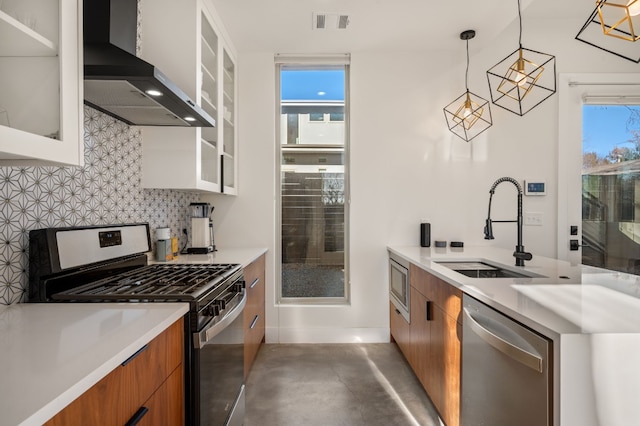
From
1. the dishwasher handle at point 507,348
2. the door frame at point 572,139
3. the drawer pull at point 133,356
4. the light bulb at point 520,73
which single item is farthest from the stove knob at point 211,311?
the door frame at point 572,139

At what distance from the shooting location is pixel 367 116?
301cm

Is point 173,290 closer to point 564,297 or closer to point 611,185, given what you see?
point 564,297

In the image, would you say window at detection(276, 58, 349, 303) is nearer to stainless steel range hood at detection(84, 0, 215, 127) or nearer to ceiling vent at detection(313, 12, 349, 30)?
ceiling vent at detection(313, 12, 349, 30)

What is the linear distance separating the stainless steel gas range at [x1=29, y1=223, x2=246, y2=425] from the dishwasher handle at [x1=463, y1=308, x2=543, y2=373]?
1.05 m

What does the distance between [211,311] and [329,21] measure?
2.26m

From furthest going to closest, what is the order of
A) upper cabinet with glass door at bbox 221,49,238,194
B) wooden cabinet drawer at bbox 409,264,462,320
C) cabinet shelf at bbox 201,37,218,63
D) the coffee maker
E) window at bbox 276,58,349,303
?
window at bbox 276,58,349,303, upper cabinet with glass door at bbox 221,49,238,194, the coffee maker, cabinet shelf at bbox 201,37,218,63, wooden cabinet drawer at bbox 409,264,462,320

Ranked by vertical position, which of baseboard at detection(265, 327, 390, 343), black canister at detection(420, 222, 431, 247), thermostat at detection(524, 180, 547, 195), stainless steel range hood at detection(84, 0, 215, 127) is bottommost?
baseboard at detection(265, 327, 390, 343)

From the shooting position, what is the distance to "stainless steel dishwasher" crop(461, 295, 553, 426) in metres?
0.95

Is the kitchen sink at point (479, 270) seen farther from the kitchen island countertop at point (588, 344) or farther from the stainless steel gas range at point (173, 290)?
the stainless steel gas range at point (173, 290)

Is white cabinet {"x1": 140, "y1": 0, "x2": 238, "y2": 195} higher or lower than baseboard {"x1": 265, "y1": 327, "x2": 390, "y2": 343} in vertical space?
higher

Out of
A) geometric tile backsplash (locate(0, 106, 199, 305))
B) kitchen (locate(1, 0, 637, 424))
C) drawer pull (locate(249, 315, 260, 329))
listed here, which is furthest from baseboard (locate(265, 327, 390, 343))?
geometric tile backsplash (locate(0, 106, 199, 305))

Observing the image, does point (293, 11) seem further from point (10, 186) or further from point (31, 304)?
point (31, 304)

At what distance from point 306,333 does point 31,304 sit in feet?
7.05

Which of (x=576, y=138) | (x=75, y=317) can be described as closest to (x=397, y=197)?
(x=576, y=138)
